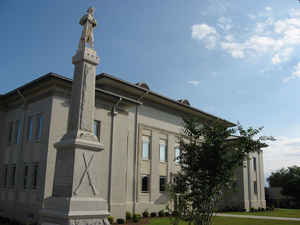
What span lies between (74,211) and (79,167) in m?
1.24

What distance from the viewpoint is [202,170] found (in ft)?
34.6

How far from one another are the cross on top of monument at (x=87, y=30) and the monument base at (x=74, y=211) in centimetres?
508

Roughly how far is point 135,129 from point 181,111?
7.58m

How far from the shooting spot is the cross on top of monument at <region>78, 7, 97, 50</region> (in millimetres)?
10445

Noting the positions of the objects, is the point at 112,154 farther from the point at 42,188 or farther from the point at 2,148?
the point at 2,148

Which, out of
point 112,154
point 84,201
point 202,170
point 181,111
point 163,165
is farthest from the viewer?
point 181,111

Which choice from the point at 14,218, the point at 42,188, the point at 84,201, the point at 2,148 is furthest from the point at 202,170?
the point at 2,148

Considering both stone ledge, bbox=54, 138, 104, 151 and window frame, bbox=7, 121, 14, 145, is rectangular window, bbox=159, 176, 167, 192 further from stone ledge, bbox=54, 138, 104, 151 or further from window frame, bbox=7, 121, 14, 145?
stone ledge, bbox=54, 138, 104, 151

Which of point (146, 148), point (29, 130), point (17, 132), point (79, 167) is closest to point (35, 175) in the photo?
point (29, 130)

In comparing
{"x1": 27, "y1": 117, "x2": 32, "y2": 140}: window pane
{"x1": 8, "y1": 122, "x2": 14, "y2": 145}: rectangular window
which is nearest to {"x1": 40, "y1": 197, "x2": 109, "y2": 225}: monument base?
{"x1": 27, "y1": 117, "x2": 32, "y2": 140}: window pane

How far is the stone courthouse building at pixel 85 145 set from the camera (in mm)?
8875

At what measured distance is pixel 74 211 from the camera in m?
8.16

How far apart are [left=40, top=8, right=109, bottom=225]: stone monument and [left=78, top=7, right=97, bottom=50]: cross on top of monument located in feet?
0.86

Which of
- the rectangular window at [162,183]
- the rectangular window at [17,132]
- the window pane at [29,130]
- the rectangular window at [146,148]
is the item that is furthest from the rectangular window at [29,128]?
the rectangular window at [162,183]
